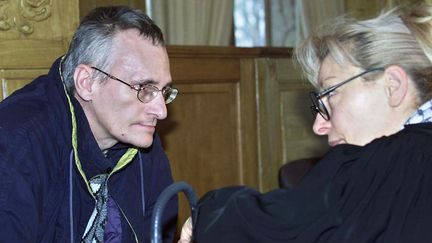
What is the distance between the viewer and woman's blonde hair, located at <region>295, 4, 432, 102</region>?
5.05 ft

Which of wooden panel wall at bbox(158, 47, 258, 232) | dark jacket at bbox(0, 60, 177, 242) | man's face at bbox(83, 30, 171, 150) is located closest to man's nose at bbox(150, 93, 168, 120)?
man's face at bbox(83, 30, 171, 150)

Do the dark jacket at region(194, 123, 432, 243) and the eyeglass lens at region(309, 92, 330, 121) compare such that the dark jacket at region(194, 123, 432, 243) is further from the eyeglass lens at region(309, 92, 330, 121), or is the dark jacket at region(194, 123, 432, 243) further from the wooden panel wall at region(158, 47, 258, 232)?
the wooden panel wall at region(158, 47, 258, 232)

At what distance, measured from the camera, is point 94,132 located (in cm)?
229

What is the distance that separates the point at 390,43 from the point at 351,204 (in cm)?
43

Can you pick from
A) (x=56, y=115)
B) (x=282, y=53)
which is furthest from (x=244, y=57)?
(x=56, y=115)

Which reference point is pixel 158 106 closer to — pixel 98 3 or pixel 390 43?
pixel 390 43

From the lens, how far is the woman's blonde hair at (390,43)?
1.54 meters

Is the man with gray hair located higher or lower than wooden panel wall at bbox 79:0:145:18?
lower

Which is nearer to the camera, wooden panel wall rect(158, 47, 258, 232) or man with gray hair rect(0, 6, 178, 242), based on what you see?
man with gray hair rect(0, 6, 178, 242)

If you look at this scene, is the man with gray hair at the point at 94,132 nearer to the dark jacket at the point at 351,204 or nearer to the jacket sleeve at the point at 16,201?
the jacket sleeve at the point at 16,201

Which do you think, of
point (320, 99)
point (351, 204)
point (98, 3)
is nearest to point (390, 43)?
point (320, 99)

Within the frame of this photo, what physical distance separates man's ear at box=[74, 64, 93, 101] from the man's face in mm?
13

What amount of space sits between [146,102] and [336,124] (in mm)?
818

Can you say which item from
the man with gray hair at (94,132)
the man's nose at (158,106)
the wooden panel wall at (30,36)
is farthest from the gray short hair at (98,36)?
the wooden panel wall at (30,36)
